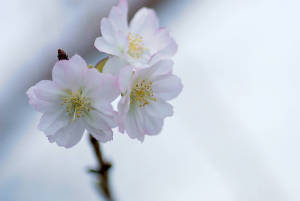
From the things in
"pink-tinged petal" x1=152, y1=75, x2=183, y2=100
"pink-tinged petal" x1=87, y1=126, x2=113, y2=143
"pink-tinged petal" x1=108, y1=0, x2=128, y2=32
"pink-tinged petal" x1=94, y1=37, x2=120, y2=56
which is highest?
"pink-tinged petal" x1=108, y1=0, x2=128, y2=32

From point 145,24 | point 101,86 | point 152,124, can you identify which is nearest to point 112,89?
point 101,86

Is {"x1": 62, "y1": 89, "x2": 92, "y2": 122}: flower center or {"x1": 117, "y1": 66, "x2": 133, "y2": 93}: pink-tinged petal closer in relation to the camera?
{"x1": 117, "y1": 66, "x2": 133, "y2": 93}: pink-tinged petal

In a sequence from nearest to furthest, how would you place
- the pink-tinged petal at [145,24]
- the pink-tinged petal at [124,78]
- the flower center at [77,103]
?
the pink-tinged petal at [124,78], the flower center at [77,103], the pink-tinged petal at [145,24]

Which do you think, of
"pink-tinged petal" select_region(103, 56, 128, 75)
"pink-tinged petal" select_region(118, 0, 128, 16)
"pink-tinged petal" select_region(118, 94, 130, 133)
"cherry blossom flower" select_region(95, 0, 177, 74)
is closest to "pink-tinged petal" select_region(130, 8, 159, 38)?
"cherry blossom flower" select_region(95, 0, 177, 74)

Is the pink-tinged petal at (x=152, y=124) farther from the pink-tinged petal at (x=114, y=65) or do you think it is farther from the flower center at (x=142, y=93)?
the pink-tinged petal at (x=114, y=65)

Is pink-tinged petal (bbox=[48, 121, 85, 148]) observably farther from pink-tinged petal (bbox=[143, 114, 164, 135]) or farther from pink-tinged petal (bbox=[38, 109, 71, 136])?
pink-tinged petal (bbox=[143, 114, 164, 135])

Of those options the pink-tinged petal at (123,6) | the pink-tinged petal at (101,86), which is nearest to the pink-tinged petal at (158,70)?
the pink-tinged petal at (101,86)

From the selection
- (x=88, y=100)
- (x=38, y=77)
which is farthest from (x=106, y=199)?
(x=38, y=77)
